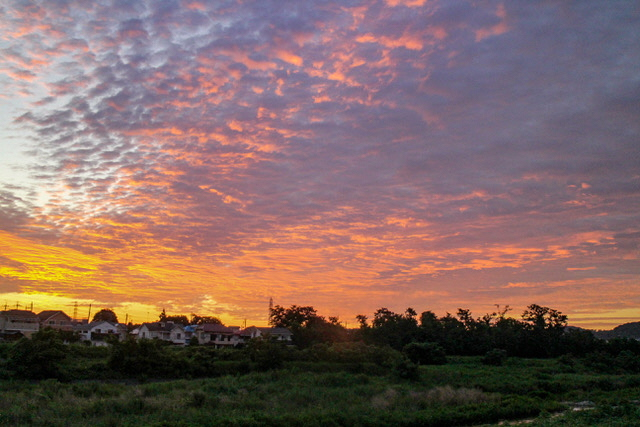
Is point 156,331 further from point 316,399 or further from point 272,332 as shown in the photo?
point 316,399

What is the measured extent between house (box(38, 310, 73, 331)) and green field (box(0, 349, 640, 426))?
4250 centimetres

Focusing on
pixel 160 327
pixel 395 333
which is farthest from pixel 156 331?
→ pixel 395 333

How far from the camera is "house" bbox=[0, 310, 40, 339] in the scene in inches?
2662

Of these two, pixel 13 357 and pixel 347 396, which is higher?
pixel 13 357

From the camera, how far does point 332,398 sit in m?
30.4

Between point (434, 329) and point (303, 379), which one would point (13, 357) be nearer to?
point (303, 379)

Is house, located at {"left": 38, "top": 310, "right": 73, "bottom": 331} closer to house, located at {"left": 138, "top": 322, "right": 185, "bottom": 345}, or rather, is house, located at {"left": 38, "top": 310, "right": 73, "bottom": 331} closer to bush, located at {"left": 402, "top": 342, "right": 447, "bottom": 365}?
house, located at {"left": 138, "top": 322, "right": 185, "bottom": 345}

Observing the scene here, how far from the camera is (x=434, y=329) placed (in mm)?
65312

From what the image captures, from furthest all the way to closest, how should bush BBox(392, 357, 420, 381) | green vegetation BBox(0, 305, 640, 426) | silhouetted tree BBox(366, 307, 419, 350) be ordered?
1. silhouetted tree BBox(366, 307, 419, 350)
2. bush BBox(392, 357, 420, 381)
3. green vegetation BBox(0, 305, 640, 426)

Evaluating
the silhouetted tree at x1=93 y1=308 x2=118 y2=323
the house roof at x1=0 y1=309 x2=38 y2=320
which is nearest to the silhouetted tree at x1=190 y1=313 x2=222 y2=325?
the silhouetted tree at x1=93 y1=308 x2=118 y2=323

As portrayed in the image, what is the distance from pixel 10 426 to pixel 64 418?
7.50ft

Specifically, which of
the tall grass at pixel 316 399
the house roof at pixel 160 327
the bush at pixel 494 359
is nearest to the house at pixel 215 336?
the house roof at pixel 160 327

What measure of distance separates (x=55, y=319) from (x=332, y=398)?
68.4 metres

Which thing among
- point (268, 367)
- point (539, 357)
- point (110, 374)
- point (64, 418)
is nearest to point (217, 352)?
point (268, 367)
